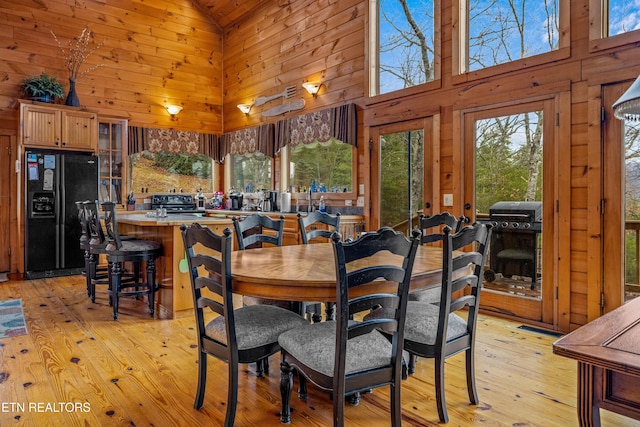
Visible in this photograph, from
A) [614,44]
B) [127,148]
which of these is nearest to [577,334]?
[614,44]

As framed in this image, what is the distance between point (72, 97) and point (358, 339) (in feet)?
19.2

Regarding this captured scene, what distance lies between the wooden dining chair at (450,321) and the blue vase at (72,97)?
18.8 ft

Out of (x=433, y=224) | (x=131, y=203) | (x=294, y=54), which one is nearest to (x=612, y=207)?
(x=433, y=224)

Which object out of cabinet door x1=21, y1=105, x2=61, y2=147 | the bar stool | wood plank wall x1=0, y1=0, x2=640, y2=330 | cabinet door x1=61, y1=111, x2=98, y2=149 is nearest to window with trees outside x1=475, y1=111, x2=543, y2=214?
wood plank wall x1=0, y1=0, x2=640, y2=330

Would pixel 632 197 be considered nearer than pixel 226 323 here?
No

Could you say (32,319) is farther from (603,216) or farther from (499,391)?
(603,216)

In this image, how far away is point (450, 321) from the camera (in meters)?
2.13

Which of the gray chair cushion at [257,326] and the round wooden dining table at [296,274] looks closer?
the round wooden dining table at [296,274]

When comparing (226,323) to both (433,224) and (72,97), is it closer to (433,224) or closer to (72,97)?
(433,224)

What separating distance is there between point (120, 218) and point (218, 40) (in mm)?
4626

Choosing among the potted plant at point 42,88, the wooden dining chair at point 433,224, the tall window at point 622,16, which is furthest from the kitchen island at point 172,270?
the tall window at point 622,16

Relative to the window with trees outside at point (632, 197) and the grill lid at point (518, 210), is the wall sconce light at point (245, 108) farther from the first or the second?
the window with trees outside at point (632, 197)

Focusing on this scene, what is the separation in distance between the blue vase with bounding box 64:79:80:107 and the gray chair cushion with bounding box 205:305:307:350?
5169 mm

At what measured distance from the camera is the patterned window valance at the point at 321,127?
5052mm
